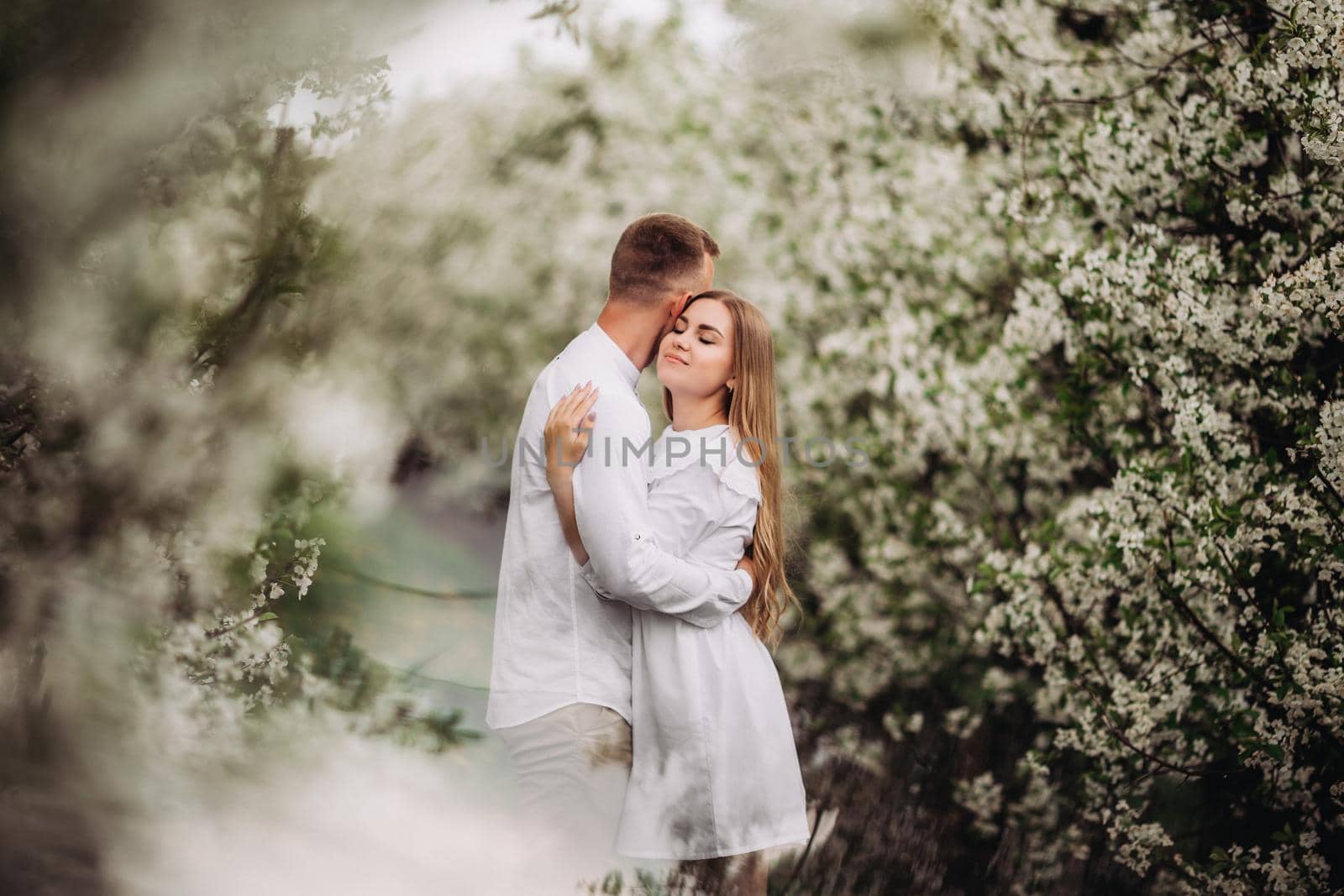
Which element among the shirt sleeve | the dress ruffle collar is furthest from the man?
the dress ruffle collar

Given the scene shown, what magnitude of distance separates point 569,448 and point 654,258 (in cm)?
58

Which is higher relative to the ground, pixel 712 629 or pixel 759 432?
pixel 759 432

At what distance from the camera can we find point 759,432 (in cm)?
273

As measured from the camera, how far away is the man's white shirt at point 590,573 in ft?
7.86

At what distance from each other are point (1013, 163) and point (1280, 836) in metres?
3.22

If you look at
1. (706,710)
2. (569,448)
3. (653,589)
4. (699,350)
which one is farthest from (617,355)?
(706,710)

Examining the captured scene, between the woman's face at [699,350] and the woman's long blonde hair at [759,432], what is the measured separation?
25mm

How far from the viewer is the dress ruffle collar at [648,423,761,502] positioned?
8.64 ft

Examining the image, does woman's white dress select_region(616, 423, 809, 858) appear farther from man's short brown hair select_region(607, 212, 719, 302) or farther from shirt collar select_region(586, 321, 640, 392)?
man's short brown hair select_region(607, 212, 719, 302)

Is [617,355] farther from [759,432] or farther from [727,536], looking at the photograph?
[727,536]

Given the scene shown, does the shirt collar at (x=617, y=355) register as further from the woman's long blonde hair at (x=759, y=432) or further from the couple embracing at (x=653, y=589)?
the woman's long blonde hair at (x=759, y=432)

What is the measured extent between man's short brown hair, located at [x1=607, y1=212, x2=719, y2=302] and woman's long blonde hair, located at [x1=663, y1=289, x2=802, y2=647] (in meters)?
0.08

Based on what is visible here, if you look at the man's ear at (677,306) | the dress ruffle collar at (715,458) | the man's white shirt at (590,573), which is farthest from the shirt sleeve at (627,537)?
the man's ear at (677,306)

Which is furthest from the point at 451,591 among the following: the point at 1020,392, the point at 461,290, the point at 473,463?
the point at 1020,392
